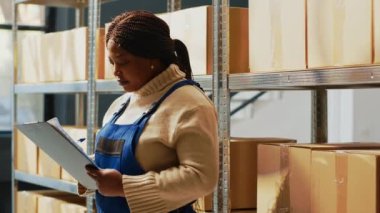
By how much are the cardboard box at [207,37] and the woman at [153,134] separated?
433 mm

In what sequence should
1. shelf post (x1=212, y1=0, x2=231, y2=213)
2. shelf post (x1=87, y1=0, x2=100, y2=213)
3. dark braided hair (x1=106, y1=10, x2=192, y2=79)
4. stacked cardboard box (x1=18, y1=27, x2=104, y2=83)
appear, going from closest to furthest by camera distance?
dark braided hair (x1=106, y1=10, x2=192, y2=79) → shelf post (x1=212, y1=0, x2=231, y2=213) → shelf post (x1=87, y1=0, x2=100, y2=213) → stacked cardboard box (x1=18, y1=27, x2=104, y2=83)

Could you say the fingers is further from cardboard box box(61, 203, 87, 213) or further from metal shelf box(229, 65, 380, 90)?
cardboard box box(61, 203, 87, 213)

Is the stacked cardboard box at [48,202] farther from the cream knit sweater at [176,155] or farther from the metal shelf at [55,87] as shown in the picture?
the cream knit sweater at [176,155]

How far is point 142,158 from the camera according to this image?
6.92 feet

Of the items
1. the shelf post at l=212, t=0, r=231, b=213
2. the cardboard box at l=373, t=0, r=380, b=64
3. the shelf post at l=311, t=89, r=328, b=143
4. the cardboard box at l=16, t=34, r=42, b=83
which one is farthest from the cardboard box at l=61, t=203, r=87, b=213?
the cardboard box at l=373, t=0, r=380, b=64

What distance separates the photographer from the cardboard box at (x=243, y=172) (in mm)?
2693

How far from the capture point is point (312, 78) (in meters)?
2.23

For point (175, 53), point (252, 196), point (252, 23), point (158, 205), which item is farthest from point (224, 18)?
point (158, 205)

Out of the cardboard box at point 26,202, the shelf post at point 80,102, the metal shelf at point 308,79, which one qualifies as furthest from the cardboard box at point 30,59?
the metal shelf at point 308,79

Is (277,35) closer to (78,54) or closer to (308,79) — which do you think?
(308,79)

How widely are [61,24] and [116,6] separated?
0.51 m

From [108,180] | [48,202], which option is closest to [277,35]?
[108,180]

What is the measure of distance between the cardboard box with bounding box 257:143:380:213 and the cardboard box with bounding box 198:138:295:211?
0.22 metres

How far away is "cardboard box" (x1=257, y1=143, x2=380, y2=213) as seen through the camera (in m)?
2.23
